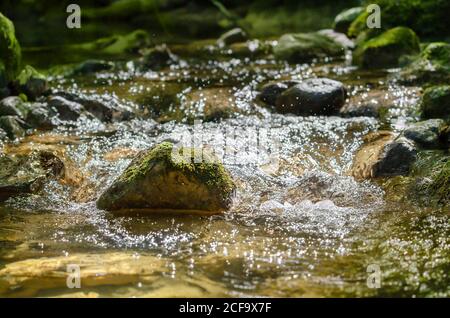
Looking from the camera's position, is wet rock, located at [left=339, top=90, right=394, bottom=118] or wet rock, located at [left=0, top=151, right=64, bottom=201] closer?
→ wet rock, located at [left=0, top=151, right=64, bottom=201]

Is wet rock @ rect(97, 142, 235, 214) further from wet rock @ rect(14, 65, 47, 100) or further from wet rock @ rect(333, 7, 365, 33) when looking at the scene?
wet rock @ rect(333, 7, 365, 33)

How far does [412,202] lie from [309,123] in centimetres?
342

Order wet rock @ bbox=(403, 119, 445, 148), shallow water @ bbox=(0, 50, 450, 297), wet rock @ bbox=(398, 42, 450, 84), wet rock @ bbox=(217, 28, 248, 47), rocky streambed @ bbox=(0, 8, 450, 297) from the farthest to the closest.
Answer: wet rock @ bbox=(217, 28, 248, 47) → wet rock @ bbox=(398, 42, 450, 84) → wet rock @ bbox=(403, 119, 445, 148) → rocky streambed @ bbox=(0, 8, 450, 297) → shallow water @ bbox=(0, 50, 450, 297)

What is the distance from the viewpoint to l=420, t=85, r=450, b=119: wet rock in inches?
334

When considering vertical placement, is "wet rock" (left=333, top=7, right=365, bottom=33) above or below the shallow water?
above

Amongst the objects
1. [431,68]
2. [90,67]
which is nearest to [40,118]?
[90,67]

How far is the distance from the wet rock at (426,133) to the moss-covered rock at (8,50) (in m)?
7.37

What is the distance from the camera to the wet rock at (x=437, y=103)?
8.49 meters

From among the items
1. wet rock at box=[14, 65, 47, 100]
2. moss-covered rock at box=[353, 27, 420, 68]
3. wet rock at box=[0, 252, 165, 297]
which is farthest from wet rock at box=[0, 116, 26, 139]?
moss-covered rock at box=[353, 27, 420, 68]

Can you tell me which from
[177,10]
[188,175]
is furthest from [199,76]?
[177,10]

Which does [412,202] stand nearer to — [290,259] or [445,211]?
[445,211]

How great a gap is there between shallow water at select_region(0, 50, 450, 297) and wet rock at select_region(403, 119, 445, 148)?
890mm

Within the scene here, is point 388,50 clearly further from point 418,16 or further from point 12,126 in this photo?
point 12,126

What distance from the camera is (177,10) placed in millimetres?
25156
